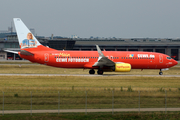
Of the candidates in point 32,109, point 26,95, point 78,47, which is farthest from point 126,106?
point 78,47

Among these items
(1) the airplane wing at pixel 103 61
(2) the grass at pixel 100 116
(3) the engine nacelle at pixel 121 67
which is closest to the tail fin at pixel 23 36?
(1) the airplane wing at pixel 103 61

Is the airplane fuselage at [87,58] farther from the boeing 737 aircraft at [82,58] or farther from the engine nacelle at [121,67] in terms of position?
A: the engine nacelle at [121,67]

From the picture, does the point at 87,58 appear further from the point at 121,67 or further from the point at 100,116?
the point at 100,116

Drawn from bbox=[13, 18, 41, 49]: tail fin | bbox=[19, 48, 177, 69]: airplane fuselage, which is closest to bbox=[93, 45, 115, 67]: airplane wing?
bbox=[19, 48, 177, 69]: airplane fuselage

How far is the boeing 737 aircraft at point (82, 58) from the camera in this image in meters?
42.4

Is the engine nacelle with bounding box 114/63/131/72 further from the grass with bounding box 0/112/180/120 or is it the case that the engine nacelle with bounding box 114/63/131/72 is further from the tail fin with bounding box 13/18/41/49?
the grass with bounding box 0/112/180/120

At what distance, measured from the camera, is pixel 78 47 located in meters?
116

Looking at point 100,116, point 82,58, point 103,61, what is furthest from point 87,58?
point 100,116

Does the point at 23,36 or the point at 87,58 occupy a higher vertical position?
the point at 23,36

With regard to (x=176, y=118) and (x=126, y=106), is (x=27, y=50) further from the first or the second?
(x=176, y=118)

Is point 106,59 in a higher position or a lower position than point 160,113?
higher

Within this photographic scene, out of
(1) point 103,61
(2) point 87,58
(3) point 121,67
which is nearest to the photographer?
(3) point 121,67

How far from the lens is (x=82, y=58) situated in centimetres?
4334

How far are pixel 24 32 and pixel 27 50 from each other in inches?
122
